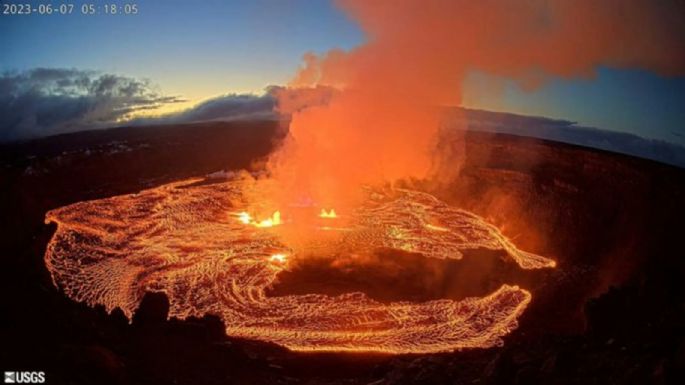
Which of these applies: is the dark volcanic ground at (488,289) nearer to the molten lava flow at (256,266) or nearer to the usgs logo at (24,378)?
the usgs logo at (24,378)

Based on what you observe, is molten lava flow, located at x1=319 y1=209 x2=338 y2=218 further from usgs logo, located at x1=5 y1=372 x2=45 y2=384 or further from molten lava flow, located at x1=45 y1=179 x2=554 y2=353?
usgs logo, located at x1=5 y1=372 x2=45 y2=384

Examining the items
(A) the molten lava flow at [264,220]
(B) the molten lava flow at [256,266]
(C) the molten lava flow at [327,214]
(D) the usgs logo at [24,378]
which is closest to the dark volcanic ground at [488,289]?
(D) the usgs logo at [24,378]

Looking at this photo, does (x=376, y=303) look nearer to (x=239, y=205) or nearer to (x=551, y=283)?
(x=551, y=283)

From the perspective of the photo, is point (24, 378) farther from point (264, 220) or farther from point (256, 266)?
point (264, 220)

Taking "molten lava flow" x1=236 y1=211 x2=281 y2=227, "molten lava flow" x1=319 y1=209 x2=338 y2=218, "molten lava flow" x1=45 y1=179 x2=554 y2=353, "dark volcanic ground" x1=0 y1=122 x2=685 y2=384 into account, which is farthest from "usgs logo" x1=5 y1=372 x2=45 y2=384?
"molten lava flow" x1=319 y1=209 x2=338 y2=218

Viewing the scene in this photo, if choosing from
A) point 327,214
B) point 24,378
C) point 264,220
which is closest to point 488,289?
point 327,214

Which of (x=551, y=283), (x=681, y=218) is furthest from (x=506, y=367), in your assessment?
(x=681, y=218)
